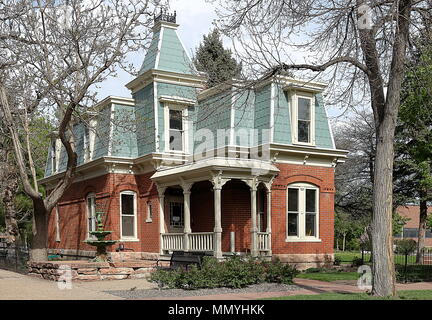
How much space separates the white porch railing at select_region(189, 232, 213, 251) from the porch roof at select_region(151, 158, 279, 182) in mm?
2158

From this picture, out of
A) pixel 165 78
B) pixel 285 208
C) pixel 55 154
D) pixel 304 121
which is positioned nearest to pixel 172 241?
pixel 285 208

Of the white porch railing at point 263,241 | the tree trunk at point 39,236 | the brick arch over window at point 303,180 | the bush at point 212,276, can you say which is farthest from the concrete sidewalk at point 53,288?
the brick arch over window at point 303,180

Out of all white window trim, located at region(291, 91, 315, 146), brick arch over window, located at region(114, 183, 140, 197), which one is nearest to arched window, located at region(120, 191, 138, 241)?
brick arch over window, located at region(114, 183, 140, 197)

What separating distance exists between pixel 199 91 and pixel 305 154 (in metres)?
6.12

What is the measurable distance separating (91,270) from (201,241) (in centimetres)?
462

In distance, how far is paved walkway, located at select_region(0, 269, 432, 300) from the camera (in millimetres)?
12289

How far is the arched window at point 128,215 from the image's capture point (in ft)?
78.2

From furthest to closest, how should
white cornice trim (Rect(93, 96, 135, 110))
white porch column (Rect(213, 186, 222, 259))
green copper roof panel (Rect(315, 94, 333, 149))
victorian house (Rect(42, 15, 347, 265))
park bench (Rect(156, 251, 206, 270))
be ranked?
white cornice trim (Rect(93, 96, 135, 110)) → green copper roof panel (Rect(315, 94, 333, 149)) → victorian house (Rect(42, 15, 347, 265)) → white porch column (Rect(213, 186, 222, 259)) → park bench (Rect(156, 251, 206, 270))

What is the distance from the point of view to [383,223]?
11648mm

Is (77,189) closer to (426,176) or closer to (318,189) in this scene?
(318,189)

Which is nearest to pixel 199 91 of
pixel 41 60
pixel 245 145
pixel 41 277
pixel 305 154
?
pixel 245 145

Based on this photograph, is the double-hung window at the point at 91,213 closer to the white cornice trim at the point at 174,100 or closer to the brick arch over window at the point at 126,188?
the brick arch over window at the point at 126,188

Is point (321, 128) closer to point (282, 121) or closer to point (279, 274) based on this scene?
point (282, 121)

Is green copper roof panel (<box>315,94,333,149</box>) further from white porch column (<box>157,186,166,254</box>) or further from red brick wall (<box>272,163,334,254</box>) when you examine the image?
white porch column (<box>157,186,166,254</box>)
